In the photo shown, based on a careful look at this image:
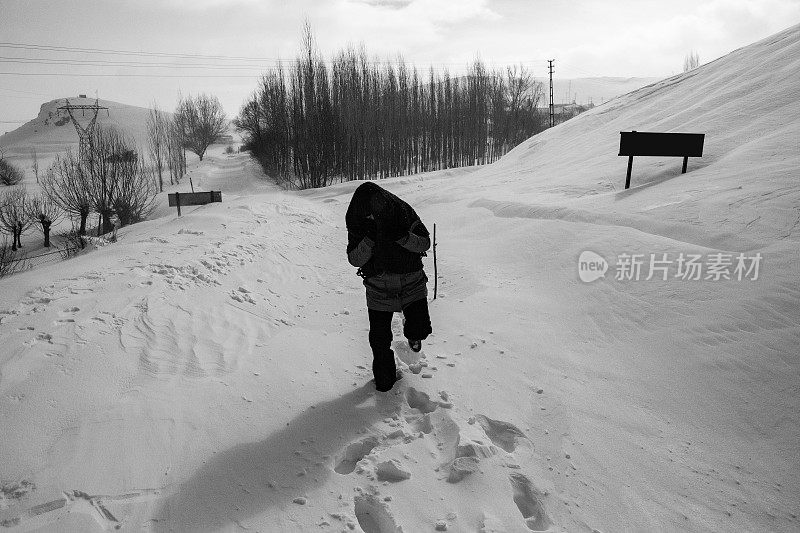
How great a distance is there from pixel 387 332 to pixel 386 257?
0.61 m

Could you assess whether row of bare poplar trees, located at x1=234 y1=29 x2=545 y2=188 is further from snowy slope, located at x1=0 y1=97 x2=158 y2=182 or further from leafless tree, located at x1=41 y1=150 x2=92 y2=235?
snowy slope, located at x1=0 y1=97 x2=158 y2=182

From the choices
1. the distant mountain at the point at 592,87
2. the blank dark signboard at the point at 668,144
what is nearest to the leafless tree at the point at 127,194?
the blank dark signboard at the point at 668,144

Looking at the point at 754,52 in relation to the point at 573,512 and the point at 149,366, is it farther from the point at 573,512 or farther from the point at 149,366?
the point at 149,366

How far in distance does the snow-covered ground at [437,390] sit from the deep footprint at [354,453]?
2 cm

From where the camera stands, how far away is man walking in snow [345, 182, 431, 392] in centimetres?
320

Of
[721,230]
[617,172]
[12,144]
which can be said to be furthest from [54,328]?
[12,144]

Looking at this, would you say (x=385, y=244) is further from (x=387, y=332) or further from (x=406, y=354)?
(x=406, y=354)

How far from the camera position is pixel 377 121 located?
30.4 m

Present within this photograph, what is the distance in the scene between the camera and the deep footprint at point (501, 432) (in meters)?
2.94

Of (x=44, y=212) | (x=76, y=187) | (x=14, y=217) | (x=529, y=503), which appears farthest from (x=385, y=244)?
(x=44, y=212)

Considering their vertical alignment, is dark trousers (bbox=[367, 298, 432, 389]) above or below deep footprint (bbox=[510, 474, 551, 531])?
Answer: above

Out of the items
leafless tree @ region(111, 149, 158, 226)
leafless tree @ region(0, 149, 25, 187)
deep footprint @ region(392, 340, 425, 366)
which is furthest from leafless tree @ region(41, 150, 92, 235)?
deep footprint @ region(392, 340, 425, 366)

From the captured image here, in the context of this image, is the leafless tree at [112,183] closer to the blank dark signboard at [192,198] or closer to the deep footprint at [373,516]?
the blank dark signboard at [192,198]

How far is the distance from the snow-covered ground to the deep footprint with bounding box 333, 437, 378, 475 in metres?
0.02
